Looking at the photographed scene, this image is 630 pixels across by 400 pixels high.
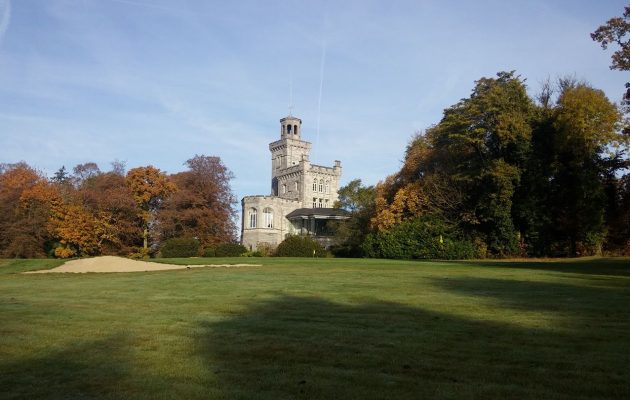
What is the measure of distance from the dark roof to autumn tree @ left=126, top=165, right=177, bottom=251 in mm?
24674

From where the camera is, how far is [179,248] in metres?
47.4

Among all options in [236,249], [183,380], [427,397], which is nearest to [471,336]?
[427,397]

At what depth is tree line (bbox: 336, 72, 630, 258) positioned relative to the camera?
119 ft

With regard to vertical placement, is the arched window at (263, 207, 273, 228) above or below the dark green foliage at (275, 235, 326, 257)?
above

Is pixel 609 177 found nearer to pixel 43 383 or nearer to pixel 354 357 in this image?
pixel 354 357

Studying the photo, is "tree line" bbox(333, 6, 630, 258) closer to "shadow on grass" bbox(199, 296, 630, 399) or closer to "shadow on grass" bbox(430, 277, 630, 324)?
"shadow on grass" bbox(430, 277, 630, 324)

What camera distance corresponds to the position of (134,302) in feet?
39.9

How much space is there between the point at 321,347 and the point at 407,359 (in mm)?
1202

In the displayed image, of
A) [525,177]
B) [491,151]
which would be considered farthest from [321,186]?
[525,177]

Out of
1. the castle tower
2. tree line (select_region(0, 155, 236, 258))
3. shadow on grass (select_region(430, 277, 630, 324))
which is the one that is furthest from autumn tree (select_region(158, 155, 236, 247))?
shadow on grass (select_region(430, 277, 630, 324))

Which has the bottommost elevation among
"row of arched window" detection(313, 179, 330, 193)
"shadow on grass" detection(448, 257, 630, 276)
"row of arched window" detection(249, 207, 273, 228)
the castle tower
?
"shadow on grass" detection(448, 257, 630, 276)

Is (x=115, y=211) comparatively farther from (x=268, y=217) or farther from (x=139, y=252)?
(x=268, y=217)

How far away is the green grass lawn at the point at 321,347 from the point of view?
5090 mm

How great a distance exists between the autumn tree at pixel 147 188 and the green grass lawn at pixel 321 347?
138ft
